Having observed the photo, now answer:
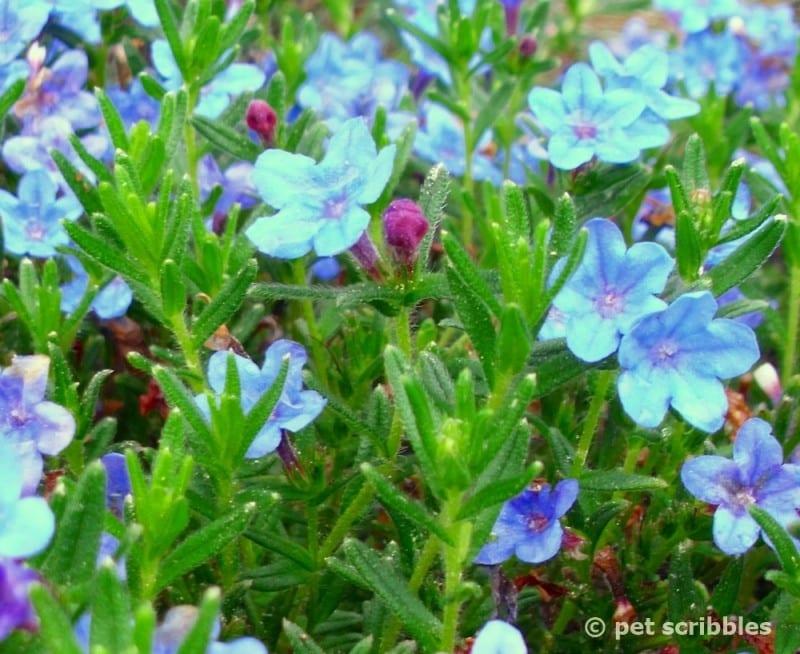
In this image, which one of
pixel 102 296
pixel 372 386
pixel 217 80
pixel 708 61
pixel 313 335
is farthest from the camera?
pixel 708 61

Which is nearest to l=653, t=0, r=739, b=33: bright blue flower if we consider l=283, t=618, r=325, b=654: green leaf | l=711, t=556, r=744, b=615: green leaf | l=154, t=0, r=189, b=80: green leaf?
l=154, t=0, r=189, b=80: green leaf

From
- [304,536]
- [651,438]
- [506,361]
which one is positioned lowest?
[304,536]

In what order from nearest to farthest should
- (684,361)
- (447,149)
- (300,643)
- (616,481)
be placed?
(300,643) < (684,361) < (616,481) < (447,149)

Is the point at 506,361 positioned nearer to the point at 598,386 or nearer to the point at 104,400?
the point at 598,386

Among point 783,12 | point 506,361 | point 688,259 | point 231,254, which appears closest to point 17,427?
point 231,254

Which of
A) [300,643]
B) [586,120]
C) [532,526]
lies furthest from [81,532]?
[586,120]

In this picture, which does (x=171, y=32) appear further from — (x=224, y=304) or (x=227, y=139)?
(x=224, y=304)
